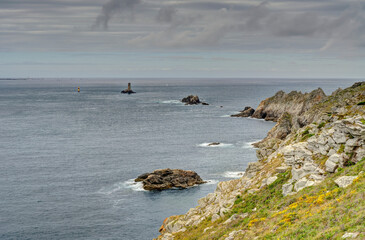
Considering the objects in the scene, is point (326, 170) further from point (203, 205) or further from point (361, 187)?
point (203, 205)

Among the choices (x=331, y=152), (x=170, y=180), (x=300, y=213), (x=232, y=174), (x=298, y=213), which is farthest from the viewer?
(x=232, y=174)

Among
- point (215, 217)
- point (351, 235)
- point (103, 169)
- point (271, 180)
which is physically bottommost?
point (103, 169)

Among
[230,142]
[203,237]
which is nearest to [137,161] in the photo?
Answer: [230,142]

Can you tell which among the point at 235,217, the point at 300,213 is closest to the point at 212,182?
the point at 235,217

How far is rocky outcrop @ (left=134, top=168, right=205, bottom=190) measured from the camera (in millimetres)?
84375

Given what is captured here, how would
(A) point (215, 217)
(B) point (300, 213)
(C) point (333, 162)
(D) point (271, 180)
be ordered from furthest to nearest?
(A) point (215, 217) → (D) point (271, 180) → (C) point (333, 162) → (B) point (300, 213)

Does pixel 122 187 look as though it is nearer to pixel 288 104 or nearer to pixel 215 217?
pixel 215 217

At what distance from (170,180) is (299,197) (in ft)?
181

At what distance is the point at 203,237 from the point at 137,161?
69.8 m

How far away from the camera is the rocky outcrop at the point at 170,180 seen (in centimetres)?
8438

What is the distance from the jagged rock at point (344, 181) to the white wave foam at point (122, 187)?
57.2 m

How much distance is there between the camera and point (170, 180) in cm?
8588

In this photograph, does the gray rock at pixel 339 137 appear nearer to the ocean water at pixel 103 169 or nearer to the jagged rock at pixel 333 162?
the jagged rock at pixel 333 162

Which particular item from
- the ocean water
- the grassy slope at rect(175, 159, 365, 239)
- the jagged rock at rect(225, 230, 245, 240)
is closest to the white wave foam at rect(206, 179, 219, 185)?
the ocean water
